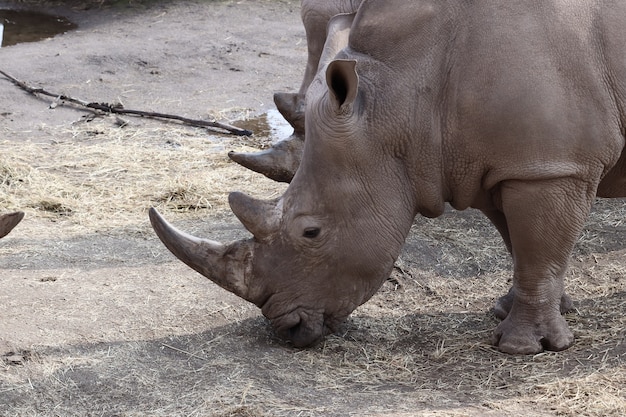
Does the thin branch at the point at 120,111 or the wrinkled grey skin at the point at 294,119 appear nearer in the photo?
the wrinkled grey skin at the point at 294,119

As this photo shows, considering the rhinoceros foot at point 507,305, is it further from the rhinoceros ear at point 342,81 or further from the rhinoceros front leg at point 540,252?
the rhinoceros ear at point 342,81

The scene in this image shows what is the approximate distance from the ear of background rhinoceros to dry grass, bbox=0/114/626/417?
69 centimetres

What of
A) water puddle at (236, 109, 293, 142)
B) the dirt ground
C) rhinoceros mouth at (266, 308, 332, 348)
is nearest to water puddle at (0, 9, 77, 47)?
the dirt ground

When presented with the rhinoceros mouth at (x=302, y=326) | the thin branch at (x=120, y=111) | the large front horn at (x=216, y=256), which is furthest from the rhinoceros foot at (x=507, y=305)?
the thin branch at (x=120, y=111)

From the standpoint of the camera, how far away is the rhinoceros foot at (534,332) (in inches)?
238

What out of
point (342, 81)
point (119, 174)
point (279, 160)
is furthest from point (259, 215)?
point (119, 174)

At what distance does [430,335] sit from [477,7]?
6.49 ft

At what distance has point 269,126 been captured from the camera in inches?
453

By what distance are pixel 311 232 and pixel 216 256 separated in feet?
1.87

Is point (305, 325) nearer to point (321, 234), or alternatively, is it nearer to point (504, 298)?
point (321, 234)

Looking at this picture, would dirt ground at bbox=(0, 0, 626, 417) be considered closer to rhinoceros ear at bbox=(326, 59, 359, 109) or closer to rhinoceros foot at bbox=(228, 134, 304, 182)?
rhinoceros foot at bbox=(228, 134, 304, 182)

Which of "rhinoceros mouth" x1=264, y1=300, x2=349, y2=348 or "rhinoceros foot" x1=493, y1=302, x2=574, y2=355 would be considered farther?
"rhinoceros foot" x1=493, y1=302, x2=574, y2=355

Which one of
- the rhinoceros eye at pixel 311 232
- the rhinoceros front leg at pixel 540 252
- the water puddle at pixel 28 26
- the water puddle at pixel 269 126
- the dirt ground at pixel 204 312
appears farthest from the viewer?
the water puddle at pixel 28 26

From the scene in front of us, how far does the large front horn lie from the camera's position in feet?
19.4
